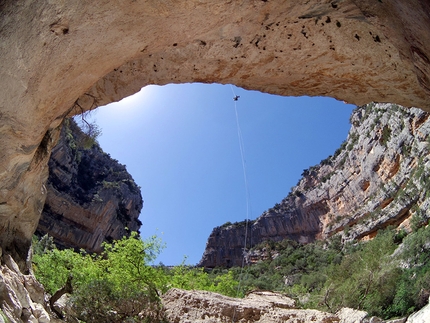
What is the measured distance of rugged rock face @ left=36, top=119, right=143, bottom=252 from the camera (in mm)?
54469

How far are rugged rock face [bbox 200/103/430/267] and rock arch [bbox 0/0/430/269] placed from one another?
36.1 m

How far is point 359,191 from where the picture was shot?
62.9 m

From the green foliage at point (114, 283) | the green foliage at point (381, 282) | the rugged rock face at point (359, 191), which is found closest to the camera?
the green foliage at point (114, 283)

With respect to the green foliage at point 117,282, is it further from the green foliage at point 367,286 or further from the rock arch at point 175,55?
the green foliage at point 367,286

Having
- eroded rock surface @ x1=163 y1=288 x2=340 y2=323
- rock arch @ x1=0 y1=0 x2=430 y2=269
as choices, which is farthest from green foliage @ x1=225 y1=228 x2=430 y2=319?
rock arch @ x1=0 y1=0 x2=430 y2=269

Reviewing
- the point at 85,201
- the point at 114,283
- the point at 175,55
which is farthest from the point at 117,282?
the point at 85,201

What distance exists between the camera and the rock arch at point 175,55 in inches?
221

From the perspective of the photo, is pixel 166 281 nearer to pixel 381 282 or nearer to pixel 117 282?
pixel 117 282

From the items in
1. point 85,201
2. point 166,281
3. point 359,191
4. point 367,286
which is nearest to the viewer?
point 166,281

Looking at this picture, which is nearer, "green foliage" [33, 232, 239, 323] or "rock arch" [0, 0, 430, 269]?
"rock arch" [0, 0, 430, 269]

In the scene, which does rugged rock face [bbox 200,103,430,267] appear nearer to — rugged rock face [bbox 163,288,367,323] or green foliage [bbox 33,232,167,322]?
rugged rock face [bbox 163,288,367,323]

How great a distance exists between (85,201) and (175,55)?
185 feet

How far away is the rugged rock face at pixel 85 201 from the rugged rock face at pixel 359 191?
96.3 ft

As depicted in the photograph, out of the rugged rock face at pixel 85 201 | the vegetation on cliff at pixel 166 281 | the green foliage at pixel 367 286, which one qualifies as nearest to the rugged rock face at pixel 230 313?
the vegetation on cliff at pixel 166 281
